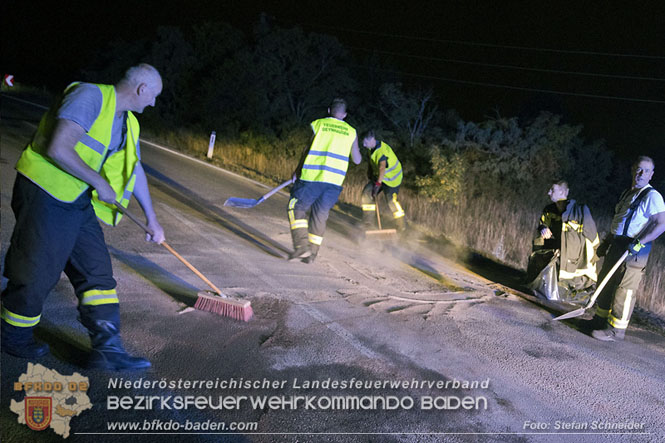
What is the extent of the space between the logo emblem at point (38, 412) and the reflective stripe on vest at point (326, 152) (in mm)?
3979

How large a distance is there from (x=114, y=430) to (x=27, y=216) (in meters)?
1.33

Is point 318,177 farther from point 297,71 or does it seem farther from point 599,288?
point 297,71

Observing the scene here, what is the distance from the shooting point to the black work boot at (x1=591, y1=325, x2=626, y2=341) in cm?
507

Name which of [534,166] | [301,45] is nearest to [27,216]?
[534,166]

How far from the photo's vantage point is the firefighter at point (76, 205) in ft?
9.96

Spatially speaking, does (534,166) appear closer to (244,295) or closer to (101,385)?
(244,295)

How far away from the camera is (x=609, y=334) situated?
509 centimetres

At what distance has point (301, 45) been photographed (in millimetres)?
23812

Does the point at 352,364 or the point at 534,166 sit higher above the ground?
the point at 534,166

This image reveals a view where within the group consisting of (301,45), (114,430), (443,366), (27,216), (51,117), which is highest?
(301,45)

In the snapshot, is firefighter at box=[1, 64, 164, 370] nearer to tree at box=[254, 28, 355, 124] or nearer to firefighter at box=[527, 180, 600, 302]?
firefighter at box=[527, 180, 600, 302]

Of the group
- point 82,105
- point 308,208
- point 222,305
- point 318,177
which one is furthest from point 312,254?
point 82,105

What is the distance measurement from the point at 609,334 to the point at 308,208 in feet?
11.5

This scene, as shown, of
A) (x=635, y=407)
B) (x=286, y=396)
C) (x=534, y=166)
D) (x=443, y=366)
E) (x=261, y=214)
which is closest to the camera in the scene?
(x=286, y=396)
